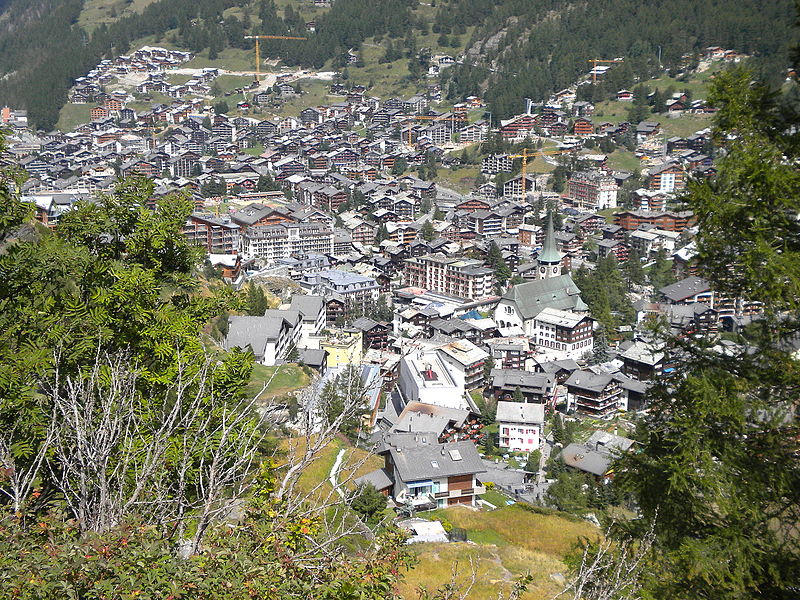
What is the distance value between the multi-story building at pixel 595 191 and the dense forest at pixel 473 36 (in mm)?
10356

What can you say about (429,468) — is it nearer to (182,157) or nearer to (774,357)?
(774,357)

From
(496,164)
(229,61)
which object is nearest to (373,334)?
(496,164)

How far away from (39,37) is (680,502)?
66.1 m

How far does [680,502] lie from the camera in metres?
2.91

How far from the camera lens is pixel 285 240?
29.3 metres

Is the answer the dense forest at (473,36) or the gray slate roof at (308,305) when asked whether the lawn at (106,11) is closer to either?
the dense forest at (473,36)

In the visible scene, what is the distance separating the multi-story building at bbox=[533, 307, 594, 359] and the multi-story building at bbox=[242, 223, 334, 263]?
10.0 meters

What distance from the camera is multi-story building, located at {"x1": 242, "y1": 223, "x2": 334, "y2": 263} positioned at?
28859 millimetres

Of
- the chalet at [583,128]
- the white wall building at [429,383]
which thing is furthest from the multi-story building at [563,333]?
the chalet at [583,128]

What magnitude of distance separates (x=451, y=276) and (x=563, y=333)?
521 centimetres

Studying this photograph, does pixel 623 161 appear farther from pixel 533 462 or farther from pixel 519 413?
pixel 533 462

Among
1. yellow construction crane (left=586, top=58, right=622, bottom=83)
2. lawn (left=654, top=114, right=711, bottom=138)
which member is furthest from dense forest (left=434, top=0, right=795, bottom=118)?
lawn (left=654, top=114, right=711, bottom=138)

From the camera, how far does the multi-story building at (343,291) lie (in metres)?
23.4

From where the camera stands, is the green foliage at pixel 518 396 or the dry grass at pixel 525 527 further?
the green foliage at pixel 518 396
